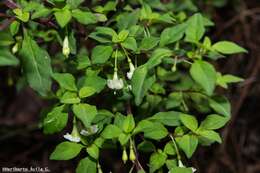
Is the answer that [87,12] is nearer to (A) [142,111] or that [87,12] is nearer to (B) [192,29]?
(B) [192,29]

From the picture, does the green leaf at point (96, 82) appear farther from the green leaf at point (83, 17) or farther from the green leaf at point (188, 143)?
the green leaf at point (188, 143)

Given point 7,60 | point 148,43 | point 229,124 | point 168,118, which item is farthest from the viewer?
point 229,124

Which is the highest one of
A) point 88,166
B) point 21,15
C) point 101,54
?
point 21,15

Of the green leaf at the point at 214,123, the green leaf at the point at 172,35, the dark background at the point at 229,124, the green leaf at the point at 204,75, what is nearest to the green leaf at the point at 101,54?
the green leaf at the point at 172,35

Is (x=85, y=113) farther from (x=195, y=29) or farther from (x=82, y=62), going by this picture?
(x=195, y=29)

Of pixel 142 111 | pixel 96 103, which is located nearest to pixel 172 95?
pixel 142 111

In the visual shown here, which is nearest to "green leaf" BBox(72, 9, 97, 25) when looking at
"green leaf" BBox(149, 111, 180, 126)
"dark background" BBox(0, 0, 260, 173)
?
"green leaf" BBox(149, 111, 180, 126)

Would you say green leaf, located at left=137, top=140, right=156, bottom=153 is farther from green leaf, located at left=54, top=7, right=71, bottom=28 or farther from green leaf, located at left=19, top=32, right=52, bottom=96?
green leaf, located at left=54, top=7, right=71, bottom=28

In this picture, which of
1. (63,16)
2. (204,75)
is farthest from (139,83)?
(63,16)
